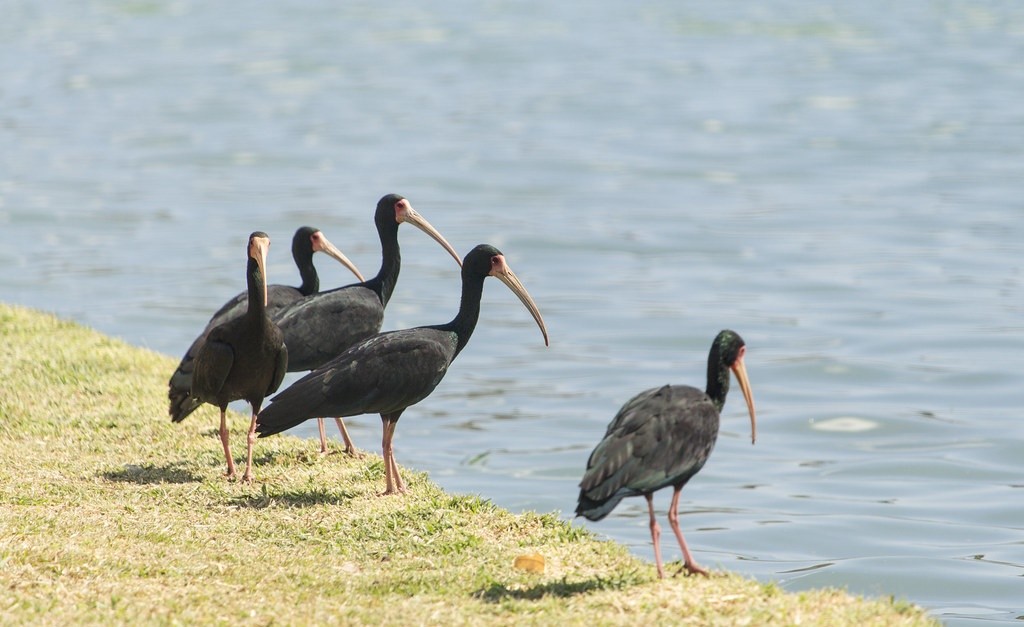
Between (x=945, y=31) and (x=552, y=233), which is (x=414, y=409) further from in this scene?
(x=945, y=31)

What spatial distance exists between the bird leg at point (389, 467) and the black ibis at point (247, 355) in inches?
30.7

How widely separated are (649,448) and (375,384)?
2.46 meters

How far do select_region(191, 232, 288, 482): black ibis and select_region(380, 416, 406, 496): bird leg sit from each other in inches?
30.7

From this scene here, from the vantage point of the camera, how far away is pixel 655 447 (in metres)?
6.91

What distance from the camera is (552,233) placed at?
25.0m

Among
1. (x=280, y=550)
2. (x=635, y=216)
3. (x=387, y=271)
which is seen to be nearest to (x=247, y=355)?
(x=280, y=550)

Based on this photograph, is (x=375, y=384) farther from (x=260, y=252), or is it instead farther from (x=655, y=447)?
(x=655, y=447)

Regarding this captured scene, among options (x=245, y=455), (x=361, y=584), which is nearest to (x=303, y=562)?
(x=361, y=584)

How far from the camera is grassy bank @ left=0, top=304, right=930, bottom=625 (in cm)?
675

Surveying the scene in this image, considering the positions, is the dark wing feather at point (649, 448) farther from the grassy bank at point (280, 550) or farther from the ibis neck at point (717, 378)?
the grassy bank at point (280, 550)

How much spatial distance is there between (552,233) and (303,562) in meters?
17.6

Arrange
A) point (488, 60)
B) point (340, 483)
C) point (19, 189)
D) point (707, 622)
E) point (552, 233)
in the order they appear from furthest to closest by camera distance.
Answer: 1. point (488, 60)
2. point (19, 189)
3. point (552, 233)
4. point (340, 483)
5. point (707, 622)

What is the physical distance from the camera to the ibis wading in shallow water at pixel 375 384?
883cm

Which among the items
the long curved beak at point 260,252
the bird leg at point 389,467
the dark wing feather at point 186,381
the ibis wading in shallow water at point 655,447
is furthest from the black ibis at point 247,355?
the ibis wading in shallow water at point 655,447
